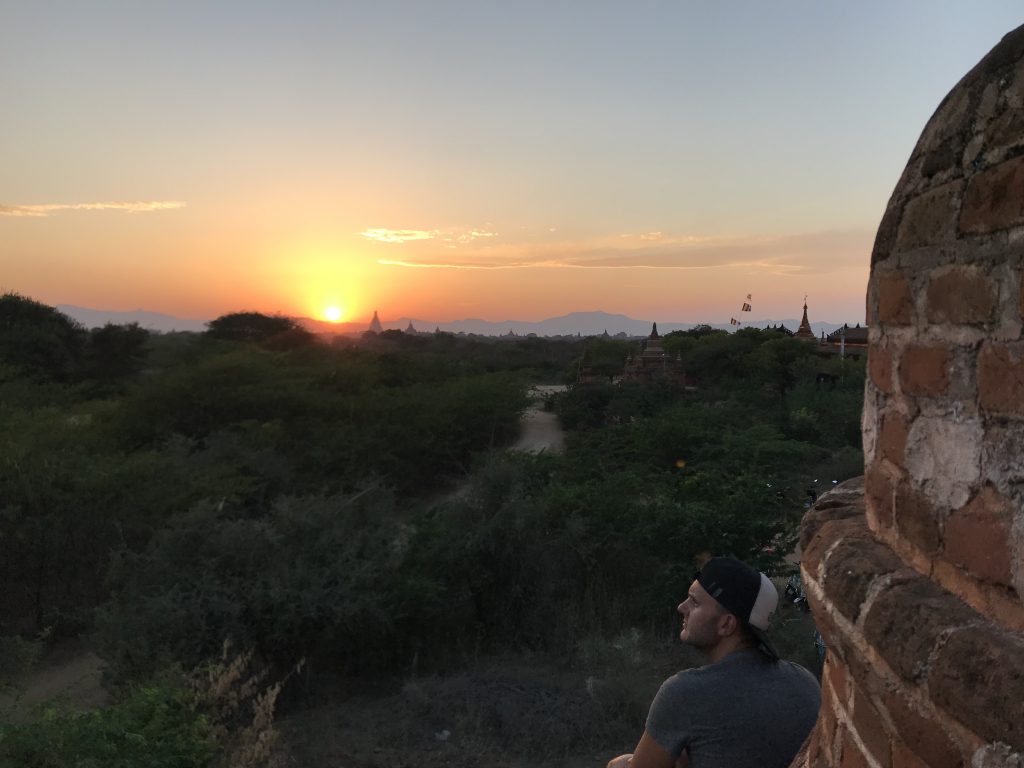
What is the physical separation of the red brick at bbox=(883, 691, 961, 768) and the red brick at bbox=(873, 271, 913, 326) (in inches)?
24.2

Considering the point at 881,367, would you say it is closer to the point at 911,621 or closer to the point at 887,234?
the point at 887,234

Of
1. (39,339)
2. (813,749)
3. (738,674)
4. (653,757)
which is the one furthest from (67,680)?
(39,339)

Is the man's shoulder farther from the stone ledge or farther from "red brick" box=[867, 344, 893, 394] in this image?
"red brick" box=[867, 344, 893, 394]

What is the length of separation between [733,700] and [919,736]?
38.8 inches

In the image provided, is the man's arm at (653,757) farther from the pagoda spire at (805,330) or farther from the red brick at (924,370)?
the pagoda spire at (805,330)

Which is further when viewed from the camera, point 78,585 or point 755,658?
point 78,585

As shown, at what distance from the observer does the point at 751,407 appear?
19359mm

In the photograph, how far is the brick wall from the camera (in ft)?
3.35

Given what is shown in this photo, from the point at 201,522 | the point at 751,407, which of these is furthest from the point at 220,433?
the point at 751,407

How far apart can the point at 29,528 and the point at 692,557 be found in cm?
786

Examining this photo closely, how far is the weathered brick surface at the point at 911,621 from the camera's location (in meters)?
1.07

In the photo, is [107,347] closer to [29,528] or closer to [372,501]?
[29,528]

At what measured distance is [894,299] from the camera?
134 cm

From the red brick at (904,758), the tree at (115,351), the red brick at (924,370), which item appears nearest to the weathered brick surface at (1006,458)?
the red brick at (924,370)
